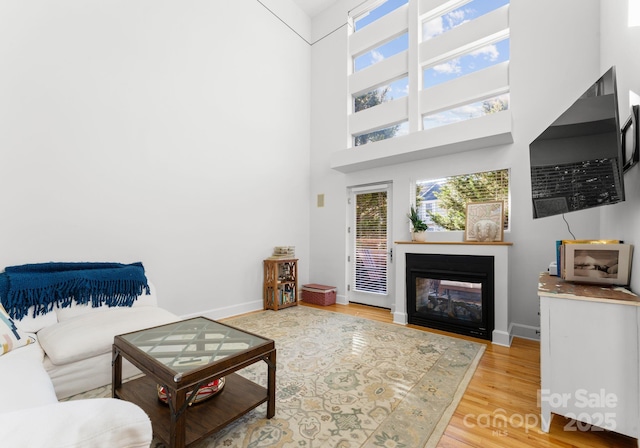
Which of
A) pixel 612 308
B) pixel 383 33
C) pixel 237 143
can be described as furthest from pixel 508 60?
pixel 237 143

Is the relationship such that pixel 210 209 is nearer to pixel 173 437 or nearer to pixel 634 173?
pixel 173 437

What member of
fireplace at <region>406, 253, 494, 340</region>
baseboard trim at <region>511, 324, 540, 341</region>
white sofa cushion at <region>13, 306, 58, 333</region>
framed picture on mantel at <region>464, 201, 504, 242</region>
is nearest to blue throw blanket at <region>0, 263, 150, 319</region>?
white sofa cushion at <region>13, 306, 58, 333</region>

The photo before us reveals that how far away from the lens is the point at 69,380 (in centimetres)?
194

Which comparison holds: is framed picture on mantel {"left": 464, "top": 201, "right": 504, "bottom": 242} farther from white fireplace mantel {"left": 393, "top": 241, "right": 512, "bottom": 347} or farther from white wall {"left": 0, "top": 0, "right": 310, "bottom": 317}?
white wall {"left": 0, "top": 0, "right": 310, "bottom": 317}

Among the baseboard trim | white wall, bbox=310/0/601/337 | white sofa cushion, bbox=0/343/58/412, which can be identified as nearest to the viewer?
white sofa cushion, bbox=0/343/58/412

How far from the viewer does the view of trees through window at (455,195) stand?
3459 mm

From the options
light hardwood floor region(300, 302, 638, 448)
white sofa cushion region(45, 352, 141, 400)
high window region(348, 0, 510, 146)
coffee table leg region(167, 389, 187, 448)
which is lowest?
light hardwood floor region(300, 302, 638, 448)

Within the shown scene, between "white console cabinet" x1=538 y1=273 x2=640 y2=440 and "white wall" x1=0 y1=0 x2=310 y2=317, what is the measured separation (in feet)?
11.5

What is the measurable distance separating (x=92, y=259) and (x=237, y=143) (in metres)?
2.29

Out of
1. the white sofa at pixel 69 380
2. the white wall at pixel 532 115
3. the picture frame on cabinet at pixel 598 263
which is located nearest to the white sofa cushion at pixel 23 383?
the white sofa at pixel 69 380

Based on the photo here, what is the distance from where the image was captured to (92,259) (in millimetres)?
2855

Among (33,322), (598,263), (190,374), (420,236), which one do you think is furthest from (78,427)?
(420,236)

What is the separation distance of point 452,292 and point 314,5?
17.6ft

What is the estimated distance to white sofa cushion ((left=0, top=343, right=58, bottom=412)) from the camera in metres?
1.17
